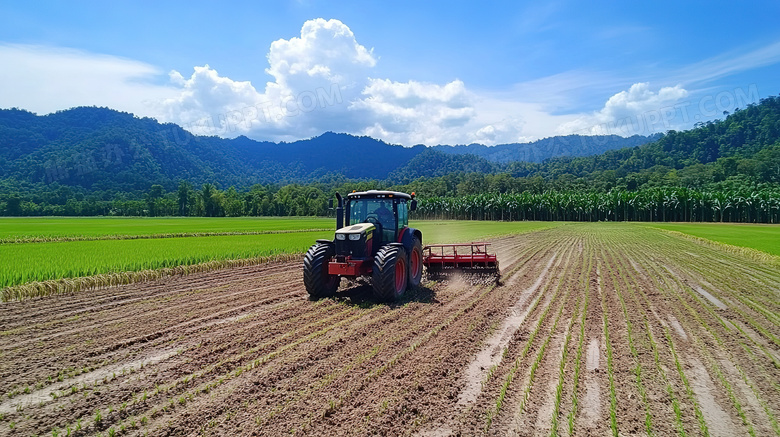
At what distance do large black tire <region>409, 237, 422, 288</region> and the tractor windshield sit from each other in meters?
Answer: 0.76

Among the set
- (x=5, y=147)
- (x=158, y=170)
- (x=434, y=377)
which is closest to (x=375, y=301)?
(x=434, y=377)

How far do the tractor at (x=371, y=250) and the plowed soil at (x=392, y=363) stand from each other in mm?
460

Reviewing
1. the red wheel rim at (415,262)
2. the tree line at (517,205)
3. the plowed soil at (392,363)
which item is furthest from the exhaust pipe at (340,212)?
the tree line at (517,205)

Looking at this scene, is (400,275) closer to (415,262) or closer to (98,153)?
(415,262)

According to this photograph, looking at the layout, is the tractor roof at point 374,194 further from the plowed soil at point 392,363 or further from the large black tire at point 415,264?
the plowed soil at point 392,363

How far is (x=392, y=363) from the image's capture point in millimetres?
5461

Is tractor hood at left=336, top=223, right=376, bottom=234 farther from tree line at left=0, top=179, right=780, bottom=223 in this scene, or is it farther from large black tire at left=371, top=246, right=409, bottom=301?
tree line at left=0, top=179, right=780, bottom=223

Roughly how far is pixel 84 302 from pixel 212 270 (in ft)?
16.9

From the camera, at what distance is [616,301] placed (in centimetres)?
917

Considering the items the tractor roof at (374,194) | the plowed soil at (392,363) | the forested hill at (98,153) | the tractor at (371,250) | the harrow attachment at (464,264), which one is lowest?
the plowed soil at (392,363)

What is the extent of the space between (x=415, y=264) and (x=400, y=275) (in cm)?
139

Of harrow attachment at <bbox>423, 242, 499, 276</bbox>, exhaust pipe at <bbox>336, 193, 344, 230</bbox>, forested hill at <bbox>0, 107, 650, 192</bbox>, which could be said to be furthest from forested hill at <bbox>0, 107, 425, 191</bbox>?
exhaust pipe at <bbox>336, 193, 344, 230</bbox>

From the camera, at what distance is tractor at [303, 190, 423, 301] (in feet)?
28.1

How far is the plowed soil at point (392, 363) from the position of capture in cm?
407
